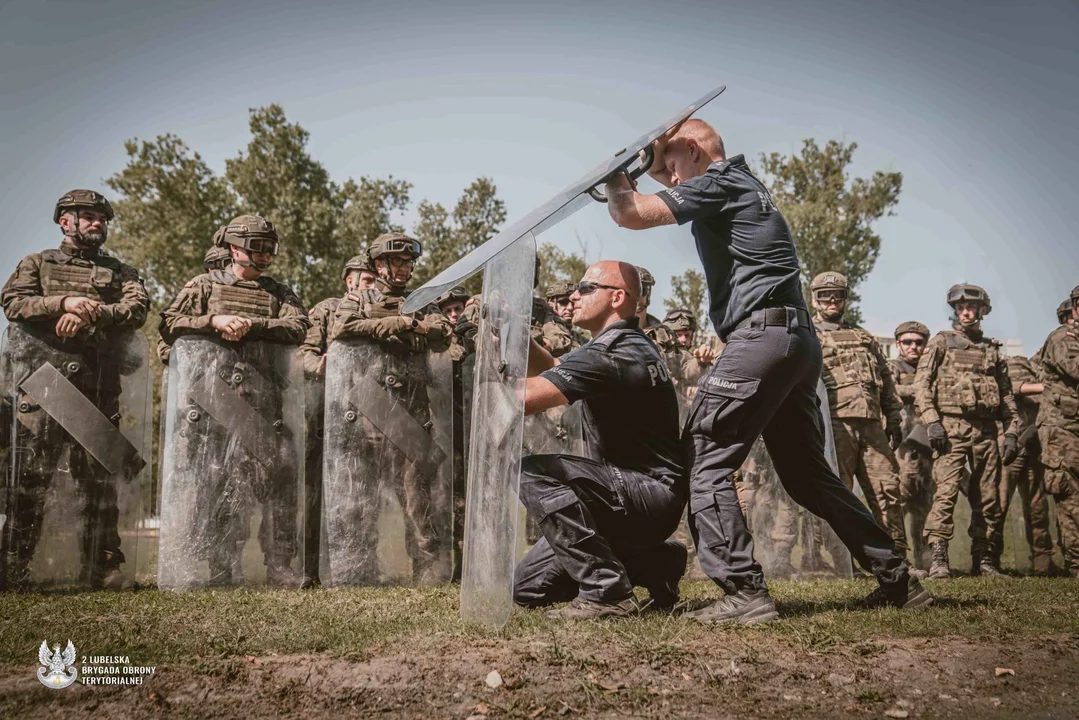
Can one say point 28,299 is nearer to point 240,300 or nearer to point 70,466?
point 70,466

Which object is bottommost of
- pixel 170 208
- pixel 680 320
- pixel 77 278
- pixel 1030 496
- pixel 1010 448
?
pixel 1030 496

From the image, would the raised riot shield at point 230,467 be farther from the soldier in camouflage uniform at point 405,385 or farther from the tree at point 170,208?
the tree at point 170,208

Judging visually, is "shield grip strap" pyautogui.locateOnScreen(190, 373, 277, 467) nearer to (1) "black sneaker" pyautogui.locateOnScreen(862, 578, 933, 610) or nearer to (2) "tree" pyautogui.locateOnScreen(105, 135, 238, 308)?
(1) "black sneaker" pyautogui.locateOnScreen(862, 578, 933, 610)

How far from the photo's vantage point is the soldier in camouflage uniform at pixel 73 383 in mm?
6066

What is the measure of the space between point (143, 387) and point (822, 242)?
72.9 ft

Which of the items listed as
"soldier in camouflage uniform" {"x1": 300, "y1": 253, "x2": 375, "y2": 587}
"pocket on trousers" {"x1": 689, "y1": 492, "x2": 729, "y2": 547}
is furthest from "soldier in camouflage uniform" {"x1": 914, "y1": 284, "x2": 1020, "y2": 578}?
"soldier in camouflage uniform" {"x1": 300, "y1": 253, "x2": 375, "y2": 587}

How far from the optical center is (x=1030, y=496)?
8250 millimetres

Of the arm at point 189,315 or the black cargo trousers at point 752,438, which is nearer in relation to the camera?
the black cargo trousers at point 752,438

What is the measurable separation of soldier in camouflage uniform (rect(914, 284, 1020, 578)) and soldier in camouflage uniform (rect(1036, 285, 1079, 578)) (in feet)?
1.85

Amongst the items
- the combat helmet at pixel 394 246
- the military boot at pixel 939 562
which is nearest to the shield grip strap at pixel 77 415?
the combat helmet at pixel 394 246

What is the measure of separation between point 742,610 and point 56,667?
277 cm

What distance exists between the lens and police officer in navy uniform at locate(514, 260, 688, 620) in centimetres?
427

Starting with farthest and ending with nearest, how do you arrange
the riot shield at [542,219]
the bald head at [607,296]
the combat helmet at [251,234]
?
the combat helmet at [251,234] < the bald head at [607,296] < the riot shield at [542,219]

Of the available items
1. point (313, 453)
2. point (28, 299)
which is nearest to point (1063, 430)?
point (313, 453)
